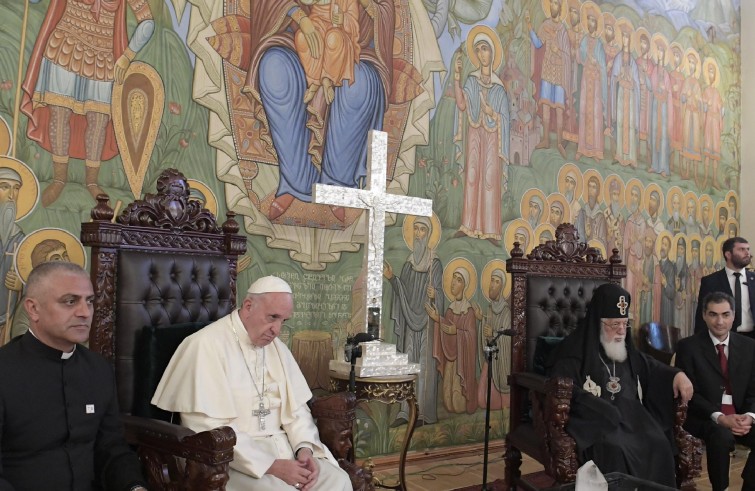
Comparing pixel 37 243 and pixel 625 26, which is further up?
pixel 625 26

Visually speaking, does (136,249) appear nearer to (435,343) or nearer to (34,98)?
(34,98)

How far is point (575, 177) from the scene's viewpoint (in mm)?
6719

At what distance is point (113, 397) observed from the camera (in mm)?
2797

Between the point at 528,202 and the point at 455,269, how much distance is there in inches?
44.9

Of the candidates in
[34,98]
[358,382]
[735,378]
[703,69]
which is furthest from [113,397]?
[703,69]

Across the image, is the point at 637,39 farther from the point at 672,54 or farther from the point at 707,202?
the point at 707,202

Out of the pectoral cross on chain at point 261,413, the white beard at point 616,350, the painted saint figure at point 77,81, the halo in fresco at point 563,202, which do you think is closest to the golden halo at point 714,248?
the halo in fresco at point 563,202

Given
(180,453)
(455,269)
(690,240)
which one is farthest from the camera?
(690,240)

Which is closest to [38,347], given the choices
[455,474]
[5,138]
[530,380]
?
[5,138]

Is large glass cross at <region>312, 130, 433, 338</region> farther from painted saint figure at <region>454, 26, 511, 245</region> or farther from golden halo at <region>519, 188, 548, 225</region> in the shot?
golden halo at <region>519, 188, 548, 225</region>

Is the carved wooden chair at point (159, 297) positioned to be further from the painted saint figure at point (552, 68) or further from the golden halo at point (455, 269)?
the painted saint figure at point (552, 68)

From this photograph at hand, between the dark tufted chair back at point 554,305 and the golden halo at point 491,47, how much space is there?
7.41 feet

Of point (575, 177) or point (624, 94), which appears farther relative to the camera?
point (624, 94)

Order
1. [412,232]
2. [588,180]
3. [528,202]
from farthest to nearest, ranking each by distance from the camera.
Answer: [588,180]
[528,202]
[412,232]
